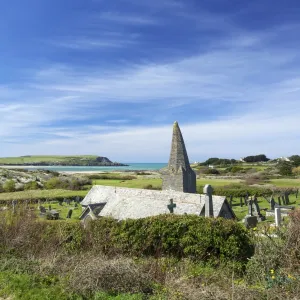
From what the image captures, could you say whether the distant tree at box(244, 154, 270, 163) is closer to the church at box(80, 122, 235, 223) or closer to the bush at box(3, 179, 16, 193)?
the bush at box(3, 179, 16, 193)

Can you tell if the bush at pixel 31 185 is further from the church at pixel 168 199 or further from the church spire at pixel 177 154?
the church spire at pixel 177 154

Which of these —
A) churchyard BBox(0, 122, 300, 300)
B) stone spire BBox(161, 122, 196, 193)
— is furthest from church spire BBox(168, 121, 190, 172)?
churchyard BBox(0, 122, 300, 300)

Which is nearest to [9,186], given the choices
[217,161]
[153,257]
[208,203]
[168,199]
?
[168,199]

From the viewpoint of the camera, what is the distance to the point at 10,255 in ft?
Answer: 37.9

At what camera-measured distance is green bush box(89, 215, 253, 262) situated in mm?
12172

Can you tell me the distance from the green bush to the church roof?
5.78m

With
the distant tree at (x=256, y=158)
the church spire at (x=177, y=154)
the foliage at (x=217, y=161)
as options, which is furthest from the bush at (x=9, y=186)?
the distant tree at (x=256, y=158)

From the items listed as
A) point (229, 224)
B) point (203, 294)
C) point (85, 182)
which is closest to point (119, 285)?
point (203, 294)

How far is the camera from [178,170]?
28531mm

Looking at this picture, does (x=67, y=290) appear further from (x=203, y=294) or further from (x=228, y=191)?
(x=228, y=191)

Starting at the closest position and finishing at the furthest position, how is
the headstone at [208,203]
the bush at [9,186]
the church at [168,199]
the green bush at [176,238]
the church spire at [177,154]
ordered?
the green bush at [176,238]
the headstone at [208,203]
the church at [168,199]
the church spire at [177,154]
the bush at [9,186]

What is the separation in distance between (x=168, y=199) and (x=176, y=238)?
9004mm

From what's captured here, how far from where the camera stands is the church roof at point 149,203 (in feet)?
67.8

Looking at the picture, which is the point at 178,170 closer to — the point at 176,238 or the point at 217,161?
the point at 176,238
